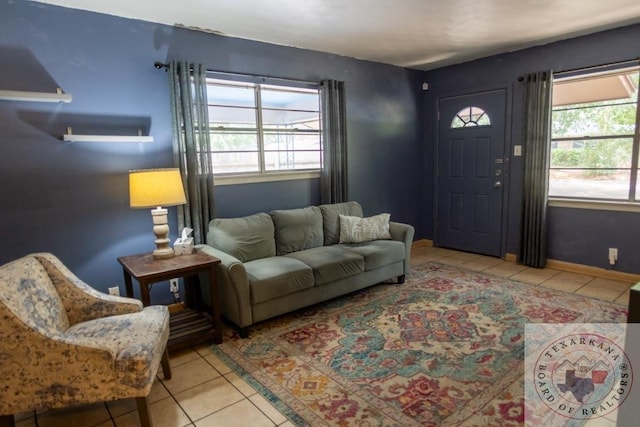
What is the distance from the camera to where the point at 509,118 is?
448 centimetres

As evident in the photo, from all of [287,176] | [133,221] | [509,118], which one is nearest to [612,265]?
[509,118]

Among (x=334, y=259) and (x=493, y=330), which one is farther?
(x=334, y=259)

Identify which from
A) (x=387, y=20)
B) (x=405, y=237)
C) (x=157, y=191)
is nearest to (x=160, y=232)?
(x=157, y=191)

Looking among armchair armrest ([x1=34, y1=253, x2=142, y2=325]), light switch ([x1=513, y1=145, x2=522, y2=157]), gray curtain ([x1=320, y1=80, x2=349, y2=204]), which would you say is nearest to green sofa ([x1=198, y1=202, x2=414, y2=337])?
gray curtain ([x1=320, y1=80, x2=349, y2=204])

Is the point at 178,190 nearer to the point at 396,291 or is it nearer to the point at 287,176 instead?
the point at 287,176

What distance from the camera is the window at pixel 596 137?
12.3ft

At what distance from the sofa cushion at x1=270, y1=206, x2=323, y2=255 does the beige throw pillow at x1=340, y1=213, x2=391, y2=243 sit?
25 centimetres

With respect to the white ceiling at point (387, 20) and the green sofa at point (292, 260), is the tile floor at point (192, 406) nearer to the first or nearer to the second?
the green sofa at point (292, 260)

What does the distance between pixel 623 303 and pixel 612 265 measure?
0.79 metres

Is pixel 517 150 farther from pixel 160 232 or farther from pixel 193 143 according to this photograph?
pixel 160 232

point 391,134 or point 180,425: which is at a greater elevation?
point 391,134

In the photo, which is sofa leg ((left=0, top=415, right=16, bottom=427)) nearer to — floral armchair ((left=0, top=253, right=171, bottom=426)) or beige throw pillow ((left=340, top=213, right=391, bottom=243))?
floral armchair ((left=0, top=253, right=171, bottom=426))

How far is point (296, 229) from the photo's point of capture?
142 inches

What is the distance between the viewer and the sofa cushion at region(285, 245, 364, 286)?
10.4ft
